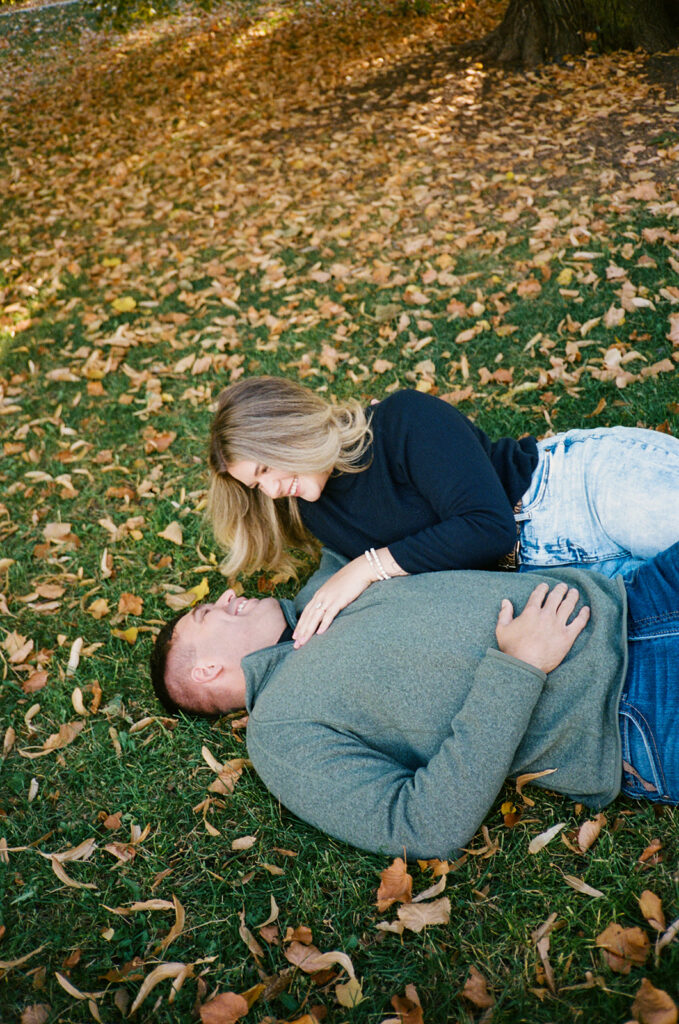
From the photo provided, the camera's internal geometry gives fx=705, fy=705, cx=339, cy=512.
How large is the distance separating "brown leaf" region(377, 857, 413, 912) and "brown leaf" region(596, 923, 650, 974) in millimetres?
648

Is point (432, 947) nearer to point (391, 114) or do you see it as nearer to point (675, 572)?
point (675, 572)

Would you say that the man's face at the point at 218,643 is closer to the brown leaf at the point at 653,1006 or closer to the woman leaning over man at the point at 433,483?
the woman leaning over man at the point at 433,483

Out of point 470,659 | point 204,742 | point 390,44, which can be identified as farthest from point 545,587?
point 390,44

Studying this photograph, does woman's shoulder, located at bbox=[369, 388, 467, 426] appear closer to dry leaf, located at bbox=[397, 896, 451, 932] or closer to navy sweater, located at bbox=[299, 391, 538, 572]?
navy sweater, located at bbox=[299, 391, 538, 572]

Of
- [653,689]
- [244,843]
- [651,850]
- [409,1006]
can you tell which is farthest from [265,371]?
[409,1006]

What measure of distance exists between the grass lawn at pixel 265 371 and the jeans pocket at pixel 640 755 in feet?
0.58

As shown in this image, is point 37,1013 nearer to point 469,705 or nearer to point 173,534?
point 469,705

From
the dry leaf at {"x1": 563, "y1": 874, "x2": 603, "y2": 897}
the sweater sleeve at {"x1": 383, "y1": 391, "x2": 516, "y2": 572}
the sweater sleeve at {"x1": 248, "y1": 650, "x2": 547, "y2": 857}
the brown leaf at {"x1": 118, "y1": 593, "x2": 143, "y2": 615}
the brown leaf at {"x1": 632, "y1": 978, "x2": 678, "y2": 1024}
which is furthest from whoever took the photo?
the brown leaf at {"x1": 118, "y1": 593, "x2": 143, "y2": 615}

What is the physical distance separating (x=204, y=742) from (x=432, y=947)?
4.57ft

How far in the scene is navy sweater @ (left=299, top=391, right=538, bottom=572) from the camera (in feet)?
9.24

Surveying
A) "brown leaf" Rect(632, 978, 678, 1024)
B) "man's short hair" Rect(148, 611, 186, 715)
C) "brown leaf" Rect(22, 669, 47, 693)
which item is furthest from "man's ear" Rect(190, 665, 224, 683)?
"brown leaf" Rect(632, 978, 678, 1024)

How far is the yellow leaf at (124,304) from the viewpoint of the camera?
6.77 metres

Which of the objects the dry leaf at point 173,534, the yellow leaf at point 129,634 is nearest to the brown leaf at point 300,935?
the yellow leaf at point 129,634

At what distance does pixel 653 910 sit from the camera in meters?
2.32
